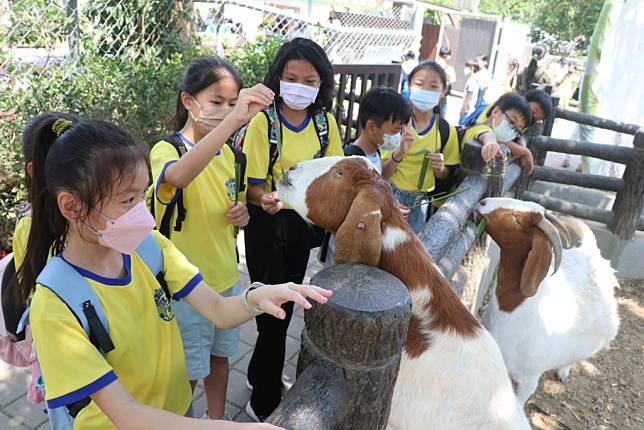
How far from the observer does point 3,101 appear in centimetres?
366

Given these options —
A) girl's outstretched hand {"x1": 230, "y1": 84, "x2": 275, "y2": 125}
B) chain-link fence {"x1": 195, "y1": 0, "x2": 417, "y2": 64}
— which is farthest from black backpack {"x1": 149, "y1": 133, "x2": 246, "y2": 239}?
chain-link fence {"x1": 195, "y1": 0, "x2": 417, "y2": 64}

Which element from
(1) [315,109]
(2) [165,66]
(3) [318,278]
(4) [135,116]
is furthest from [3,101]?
(3) [318,278]

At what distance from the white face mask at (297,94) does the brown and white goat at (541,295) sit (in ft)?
3.75

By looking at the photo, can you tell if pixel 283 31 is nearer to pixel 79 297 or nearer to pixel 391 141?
pixel 391 141

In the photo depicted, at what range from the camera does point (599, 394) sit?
371cm

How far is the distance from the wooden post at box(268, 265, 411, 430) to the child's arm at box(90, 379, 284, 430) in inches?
5.8

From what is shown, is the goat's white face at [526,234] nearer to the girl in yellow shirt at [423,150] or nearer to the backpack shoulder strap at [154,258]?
the girl in yellow shirt at [423,150]

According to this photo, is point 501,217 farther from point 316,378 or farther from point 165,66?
point 165,66

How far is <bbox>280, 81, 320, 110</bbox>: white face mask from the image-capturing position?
241 cm

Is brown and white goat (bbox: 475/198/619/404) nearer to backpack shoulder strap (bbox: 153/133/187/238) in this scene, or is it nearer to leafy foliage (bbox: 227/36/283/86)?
backpack shoulder strap (bbox: 153/133/187/238)

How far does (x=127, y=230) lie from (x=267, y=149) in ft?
3.75

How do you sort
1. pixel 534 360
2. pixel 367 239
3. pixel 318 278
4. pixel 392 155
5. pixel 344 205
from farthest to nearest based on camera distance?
1. pixel 392 155
2. pixel 534 360
3. pixel 344 205
4. pixel 367 239
5. pixel 318 278

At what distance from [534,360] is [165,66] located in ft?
14.0

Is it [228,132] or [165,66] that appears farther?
[165,66]
